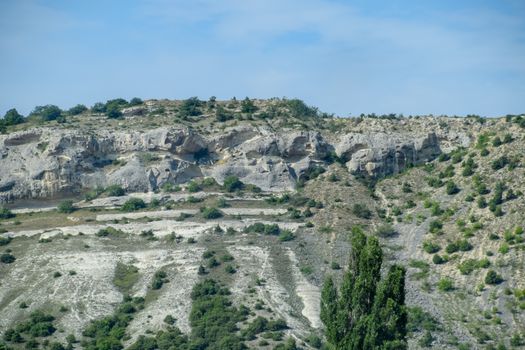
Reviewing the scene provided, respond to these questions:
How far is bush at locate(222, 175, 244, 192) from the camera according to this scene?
337ft

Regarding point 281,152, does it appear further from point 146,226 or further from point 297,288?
point 297,288

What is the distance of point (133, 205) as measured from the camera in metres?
101

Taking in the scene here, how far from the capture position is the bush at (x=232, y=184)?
103 m

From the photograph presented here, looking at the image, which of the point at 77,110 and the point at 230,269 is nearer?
the point at 230,269

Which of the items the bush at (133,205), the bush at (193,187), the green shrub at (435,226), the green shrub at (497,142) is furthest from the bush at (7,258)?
the green shrub at (497,142)

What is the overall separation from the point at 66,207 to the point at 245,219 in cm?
1379

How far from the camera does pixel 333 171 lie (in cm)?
10488

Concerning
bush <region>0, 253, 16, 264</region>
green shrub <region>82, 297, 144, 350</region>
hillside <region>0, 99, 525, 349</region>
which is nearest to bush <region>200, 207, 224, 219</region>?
hillside <region>0, 99, 525, 349</region>

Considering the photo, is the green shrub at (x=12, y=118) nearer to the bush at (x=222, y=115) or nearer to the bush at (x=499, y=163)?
the bush at (x=222, y=115)

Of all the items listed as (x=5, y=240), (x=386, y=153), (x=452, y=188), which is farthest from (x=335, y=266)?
(x=5, y=240)

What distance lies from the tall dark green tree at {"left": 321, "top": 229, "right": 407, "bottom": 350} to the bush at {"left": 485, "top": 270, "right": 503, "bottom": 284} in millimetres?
14353

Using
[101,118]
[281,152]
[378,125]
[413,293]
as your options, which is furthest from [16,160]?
[413,293]

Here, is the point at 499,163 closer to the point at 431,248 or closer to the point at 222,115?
the point at 431,248

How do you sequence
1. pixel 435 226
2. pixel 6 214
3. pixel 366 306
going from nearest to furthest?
pixel 366 306 → pixel 435 226 → pixel 6 214
